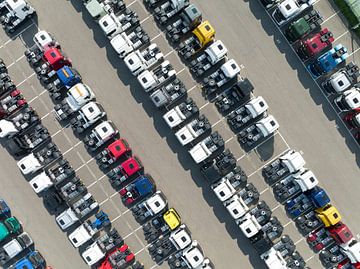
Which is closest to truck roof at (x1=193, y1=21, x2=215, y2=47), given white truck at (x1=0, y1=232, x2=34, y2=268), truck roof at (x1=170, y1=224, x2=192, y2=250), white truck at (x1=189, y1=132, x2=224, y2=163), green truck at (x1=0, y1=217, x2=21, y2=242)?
white truck at (x1=189, y1=132, x2=224, y2=163)

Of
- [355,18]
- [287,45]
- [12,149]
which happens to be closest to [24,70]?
[12,149]

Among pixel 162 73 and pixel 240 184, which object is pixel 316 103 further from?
pixel 162 73

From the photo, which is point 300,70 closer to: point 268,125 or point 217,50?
point 268,125

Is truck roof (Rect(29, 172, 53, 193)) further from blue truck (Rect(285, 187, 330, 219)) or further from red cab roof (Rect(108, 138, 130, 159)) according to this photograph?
blue truck (Rect(285, 187, 330, 219))

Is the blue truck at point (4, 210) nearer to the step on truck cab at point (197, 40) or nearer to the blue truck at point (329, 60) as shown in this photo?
the step on truck cab at point (197, 40)

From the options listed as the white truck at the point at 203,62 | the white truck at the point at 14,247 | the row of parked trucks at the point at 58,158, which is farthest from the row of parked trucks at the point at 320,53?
the white truck at the point at 14,247

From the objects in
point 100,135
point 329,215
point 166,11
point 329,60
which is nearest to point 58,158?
point 100,135

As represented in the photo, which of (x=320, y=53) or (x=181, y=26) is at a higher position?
(x=181, y=26)
